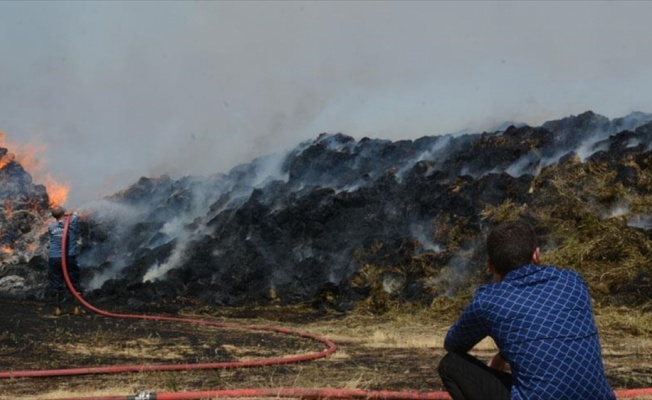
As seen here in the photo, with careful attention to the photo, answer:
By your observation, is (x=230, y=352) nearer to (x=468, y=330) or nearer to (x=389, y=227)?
(x=468, y=330)

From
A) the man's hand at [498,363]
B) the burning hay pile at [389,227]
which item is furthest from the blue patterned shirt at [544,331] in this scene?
the burning hay pile at [389,227]

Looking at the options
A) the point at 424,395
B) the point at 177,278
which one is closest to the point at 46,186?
the point at 177,278

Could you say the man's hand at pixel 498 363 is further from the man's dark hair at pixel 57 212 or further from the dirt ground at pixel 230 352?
the man's dark hair at pixel 57 212

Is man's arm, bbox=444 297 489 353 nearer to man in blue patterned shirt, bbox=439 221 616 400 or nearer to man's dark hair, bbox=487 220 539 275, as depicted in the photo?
man in blue patterned shirt, bbox=439 221 616 400

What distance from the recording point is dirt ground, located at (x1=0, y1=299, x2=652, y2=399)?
20.4 ft

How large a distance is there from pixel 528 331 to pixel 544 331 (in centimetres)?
8

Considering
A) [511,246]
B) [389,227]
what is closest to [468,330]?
[511,246]

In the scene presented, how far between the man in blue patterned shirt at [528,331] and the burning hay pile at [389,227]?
895 cm

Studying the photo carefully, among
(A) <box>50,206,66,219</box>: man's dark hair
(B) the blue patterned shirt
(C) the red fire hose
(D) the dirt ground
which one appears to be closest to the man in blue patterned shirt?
(B) the blue patterned shirt

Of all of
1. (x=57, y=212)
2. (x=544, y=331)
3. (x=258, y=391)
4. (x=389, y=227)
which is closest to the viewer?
(x=544, y=331)

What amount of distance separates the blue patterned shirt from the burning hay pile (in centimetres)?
898

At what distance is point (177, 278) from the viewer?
18.0 m

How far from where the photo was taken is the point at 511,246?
357cm

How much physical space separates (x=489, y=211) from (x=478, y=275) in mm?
2311
